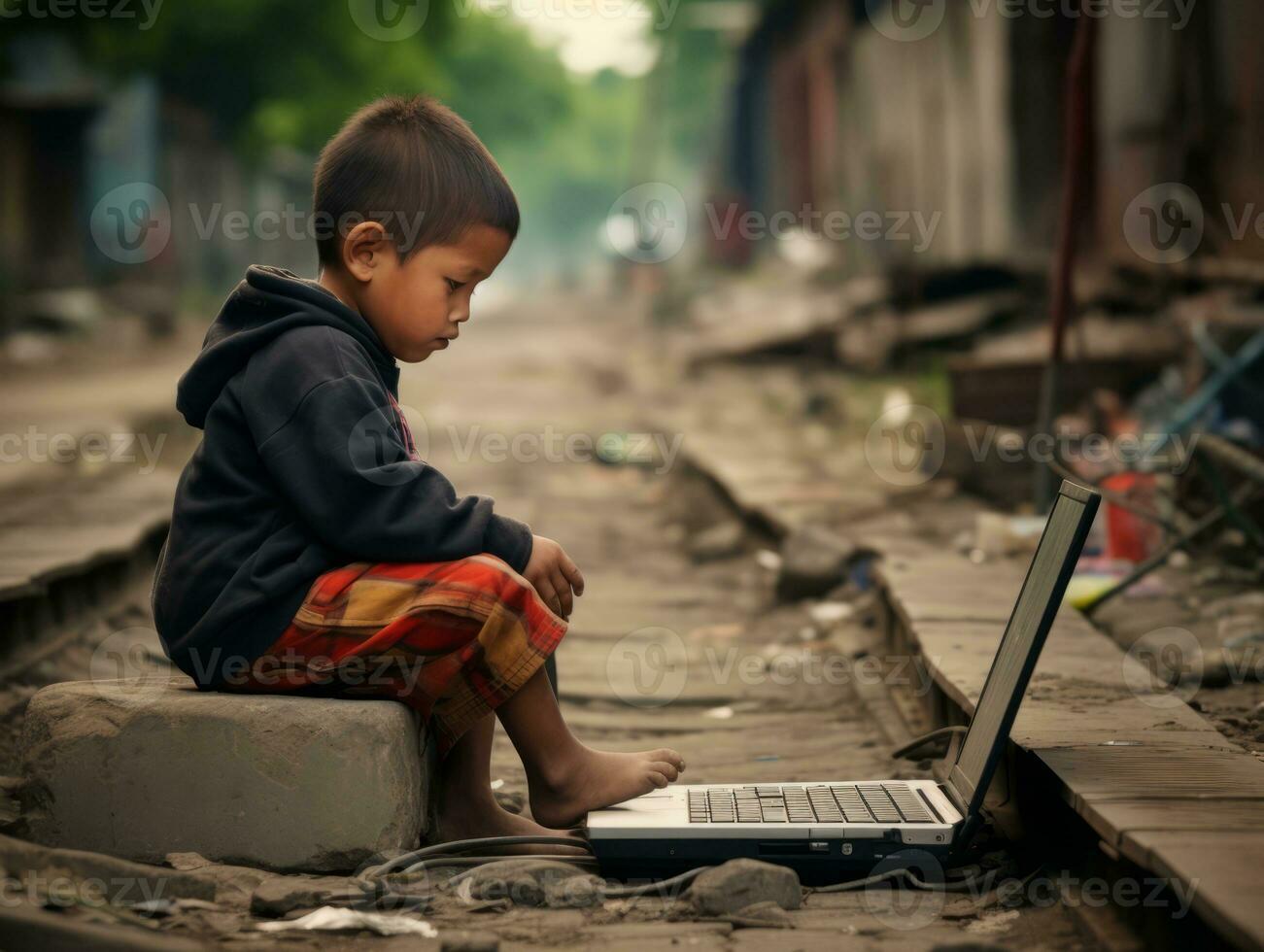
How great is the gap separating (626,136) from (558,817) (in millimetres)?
72217

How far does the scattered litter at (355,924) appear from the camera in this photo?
2.04m

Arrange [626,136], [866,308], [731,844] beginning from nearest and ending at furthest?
[731,844] → [866,308] → [626,136]

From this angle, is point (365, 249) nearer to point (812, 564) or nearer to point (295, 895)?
point (295, 895)

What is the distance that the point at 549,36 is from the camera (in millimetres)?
56250

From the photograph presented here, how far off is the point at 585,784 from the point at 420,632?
0.43 metres

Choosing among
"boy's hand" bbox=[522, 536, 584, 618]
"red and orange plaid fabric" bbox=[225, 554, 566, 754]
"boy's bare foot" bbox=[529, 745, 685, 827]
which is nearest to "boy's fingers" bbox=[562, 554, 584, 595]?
"boy's hand" bbox=[522, 536, 584, 618]

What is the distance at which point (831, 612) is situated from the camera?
4.80 m

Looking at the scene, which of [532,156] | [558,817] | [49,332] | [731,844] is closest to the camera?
[731,844]

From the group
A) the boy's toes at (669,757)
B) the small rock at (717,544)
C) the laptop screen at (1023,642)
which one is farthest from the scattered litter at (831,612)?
the boy's toes at (669,757)

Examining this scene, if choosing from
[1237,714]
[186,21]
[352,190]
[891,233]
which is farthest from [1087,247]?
[186,21]

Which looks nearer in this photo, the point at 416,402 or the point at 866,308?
the point at 866,308

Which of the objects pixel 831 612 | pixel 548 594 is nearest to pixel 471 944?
pixel 548 594

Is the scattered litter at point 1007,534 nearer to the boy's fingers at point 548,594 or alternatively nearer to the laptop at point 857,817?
the laptop at point 857,817

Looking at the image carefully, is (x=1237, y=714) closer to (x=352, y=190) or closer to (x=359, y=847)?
(x=359, y=847)
